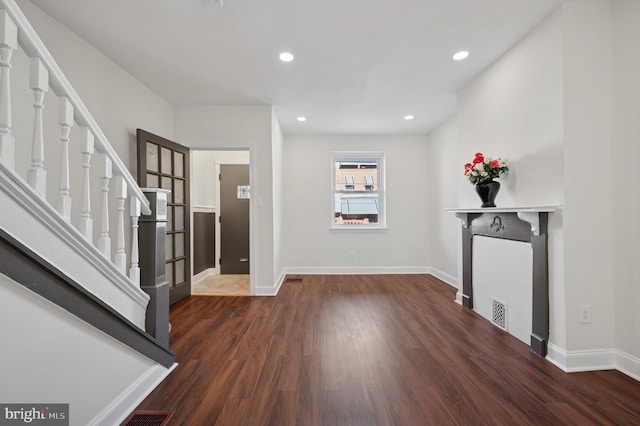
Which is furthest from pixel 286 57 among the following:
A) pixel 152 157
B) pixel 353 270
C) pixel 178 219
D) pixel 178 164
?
pixel 353 270

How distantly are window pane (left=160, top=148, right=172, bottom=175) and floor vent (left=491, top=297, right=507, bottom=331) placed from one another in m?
3.89

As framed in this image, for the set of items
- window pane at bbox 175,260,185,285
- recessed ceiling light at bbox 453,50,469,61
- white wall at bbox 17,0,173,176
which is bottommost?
window pane at bbox 175,260,185,285

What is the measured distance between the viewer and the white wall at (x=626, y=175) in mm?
1780

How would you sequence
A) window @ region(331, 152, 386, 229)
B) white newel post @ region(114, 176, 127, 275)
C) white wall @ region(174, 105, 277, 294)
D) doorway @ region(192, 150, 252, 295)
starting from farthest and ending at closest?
window @ region(331, 152, 386, 229)
doorway @ region(192, 150, 252, 295)
white wall @ region(174, 105, 277, 294)
white newel post @ region(114, 176, 127, 275)

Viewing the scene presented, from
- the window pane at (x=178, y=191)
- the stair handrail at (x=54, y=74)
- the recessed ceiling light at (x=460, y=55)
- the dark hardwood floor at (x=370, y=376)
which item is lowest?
the dark hardwood floor at (x=370, y=376)

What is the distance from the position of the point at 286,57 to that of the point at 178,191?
2.22m

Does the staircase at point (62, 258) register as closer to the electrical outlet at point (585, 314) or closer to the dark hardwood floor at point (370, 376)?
the dark hardwood floor at point (370, 376)

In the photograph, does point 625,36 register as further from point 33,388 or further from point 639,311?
point 33,388

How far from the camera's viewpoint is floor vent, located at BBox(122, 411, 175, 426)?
1407mm

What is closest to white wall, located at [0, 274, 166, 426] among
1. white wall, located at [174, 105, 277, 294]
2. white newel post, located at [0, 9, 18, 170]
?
white newel post, located at [0, 9, 18, 170]

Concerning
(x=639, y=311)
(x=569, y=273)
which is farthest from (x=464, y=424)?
(x=639, y=311)

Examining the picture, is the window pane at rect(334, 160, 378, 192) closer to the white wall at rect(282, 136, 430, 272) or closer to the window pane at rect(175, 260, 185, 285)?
the white wall at rect(282, 136, 430, 272)

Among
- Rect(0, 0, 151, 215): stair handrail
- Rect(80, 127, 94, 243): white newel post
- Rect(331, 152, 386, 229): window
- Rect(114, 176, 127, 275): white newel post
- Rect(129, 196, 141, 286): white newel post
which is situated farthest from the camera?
Rect(331, 152, 386, 229): window

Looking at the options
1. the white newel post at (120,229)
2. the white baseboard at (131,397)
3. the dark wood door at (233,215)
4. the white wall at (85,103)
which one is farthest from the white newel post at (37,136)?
the dark wood door at (233,215)
